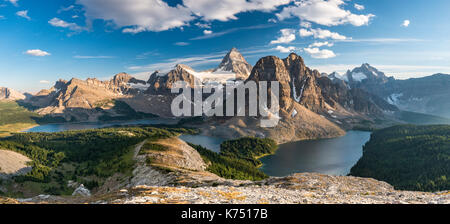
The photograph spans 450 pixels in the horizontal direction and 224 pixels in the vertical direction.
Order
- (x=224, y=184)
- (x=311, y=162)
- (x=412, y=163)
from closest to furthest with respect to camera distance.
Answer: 1. (x=224, y=184)
2. (x=412, y=163)
3. (x=311, y=162)

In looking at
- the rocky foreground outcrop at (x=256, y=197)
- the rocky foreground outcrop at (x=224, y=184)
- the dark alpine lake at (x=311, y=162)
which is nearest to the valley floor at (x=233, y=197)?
the rocky foreground outcrop at (x=256, y=197)

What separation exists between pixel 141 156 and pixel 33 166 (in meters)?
41.3

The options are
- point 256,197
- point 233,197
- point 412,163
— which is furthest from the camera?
point 412,163

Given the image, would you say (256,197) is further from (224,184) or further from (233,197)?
(224,184)

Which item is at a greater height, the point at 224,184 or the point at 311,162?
the point at 224,184

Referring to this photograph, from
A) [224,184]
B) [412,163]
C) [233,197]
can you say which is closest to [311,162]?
[412,163]

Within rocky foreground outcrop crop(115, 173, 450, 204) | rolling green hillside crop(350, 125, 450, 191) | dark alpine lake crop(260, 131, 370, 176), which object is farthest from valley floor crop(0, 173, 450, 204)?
dark alpine lake crop(260, 131, 370, 176)

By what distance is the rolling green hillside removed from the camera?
110 meters

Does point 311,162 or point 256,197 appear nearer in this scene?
point 256,197

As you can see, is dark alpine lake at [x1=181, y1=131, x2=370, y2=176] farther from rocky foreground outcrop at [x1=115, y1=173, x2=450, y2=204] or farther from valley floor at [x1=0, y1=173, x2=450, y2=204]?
valley floor at [x1=0, y1=173, x2=450, y2=204]

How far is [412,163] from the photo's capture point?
14388cm
